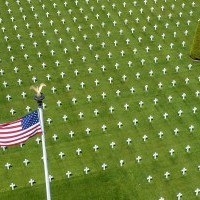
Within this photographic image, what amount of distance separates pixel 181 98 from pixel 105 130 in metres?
7.14

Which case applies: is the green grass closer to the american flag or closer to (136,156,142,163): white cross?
(136,156,142,163): white cross

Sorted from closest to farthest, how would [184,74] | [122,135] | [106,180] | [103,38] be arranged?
[106,180] → [122,135] → [184,74] → [103,38]

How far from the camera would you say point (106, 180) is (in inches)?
1158

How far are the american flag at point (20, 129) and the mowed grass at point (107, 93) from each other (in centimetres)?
883

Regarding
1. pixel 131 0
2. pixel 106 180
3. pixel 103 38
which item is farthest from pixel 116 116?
pixel 131 0

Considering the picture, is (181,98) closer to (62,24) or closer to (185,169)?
(185,169)

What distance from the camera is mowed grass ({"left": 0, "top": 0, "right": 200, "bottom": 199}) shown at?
29.5 m

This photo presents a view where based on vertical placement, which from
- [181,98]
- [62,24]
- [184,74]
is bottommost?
[181,98]

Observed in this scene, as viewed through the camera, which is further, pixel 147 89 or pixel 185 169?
pixel 147 89

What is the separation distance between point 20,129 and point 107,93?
17.8 metres

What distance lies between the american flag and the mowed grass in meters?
8.83

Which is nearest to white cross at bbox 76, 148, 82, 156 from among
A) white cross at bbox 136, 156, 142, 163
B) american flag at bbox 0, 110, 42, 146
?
white cross at bbox 136, 156, 142, 163

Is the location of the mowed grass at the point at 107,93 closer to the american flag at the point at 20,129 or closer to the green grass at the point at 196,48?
the green grass at the point at 196,48

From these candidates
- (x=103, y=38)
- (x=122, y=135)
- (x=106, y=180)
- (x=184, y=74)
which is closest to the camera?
(x=106, y=180)
